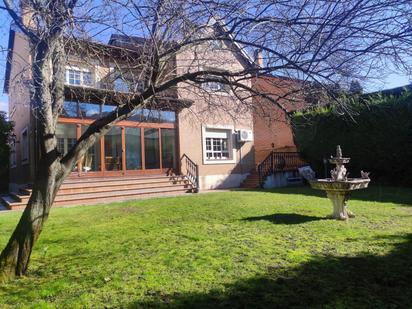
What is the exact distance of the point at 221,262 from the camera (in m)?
4.48

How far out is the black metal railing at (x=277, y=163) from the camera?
1716cm

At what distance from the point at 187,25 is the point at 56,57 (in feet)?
6.02

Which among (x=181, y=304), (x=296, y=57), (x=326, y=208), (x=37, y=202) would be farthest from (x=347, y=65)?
(x=326, y=208)

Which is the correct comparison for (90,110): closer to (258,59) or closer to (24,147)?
(24,147)

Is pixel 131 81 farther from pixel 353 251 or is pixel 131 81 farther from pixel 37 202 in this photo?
pixel 353 251

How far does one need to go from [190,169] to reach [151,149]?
81.9 inches

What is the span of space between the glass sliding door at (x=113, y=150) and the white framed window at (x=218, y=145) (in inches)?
173

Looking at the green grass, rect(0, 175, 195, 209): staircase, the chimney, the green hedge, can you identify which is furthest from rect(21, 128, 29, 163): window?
the chimney

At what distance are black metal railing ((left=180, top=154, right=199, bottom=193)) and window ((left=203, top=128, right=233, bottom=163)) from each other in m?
1.25

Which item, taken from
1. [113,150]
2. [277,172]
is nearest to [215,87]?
[113,150]

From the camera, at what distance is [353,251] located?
4930 mm

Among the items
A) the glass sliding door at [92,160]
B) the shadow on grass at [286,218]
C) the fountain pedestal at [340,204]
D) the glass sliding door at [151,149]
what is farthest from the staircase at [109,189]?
the fountain pedestal at [340,204]

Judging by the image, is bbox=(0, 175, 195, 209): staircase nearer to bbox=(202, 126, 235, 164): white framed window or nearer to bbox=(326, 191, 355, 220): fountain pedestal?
bbox=(202, 126, 235, 164): white framed window

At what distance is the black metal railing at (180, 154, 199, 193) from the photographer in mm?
15519
